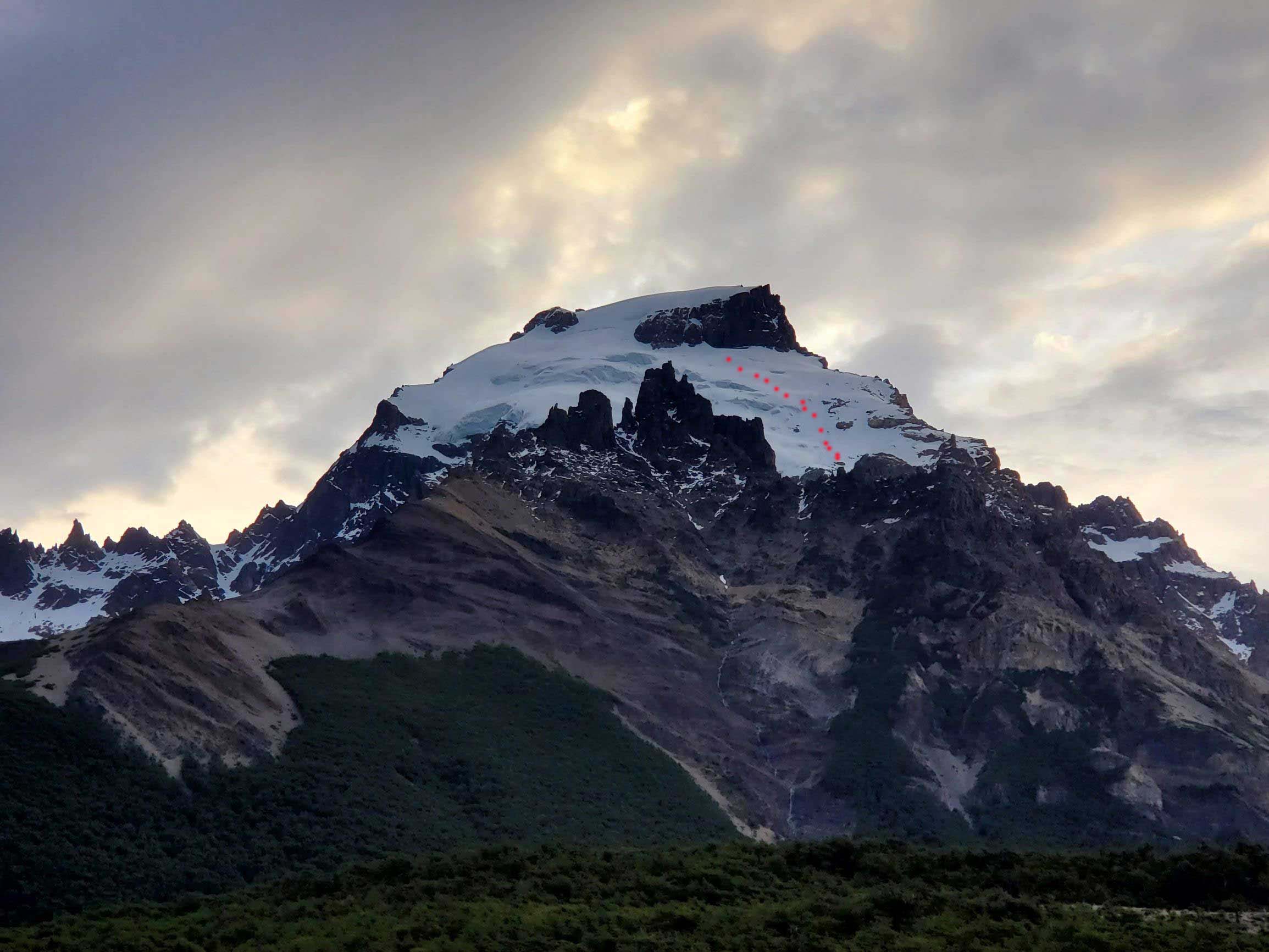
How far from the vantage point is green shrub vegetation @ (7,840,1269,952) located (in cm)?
6881

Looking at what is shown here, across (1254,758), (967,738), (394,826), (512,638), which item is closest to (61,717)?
(394,826)

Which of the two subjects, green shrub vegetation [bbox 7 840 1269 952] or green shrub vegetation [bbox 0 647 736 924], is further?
green shrub vegetation [bbox 0 647 736 924]

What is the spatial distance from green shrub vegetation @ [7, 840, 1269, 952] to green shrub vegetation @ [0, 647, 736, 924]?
791 inches

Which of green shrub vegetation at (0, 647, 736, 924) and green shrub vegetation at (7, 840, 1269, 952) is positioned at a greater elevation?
green shrub vegetation at (0, 647, 736, 924)

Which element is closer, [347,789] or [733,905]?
[733,905]

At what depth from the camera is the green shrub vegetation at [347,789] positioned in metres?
113

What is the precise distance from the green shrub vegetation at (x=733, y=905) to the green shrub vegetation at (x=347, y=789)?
791 inches

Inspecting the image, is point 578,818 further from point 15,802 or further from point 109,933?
point 109,933

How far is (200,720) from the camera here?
142375 mm

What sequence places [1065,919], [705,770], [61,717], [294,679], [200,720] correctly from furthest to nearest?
[705,770], [294,679], [200,720], [61,717], [1065,919]

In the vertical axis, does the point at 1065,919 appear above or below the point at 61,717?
below

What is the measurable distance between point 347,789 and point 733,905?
66.5m

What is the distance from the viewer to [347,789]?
13762 cm

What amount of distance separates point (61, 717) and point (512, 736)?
5220 centimetres
